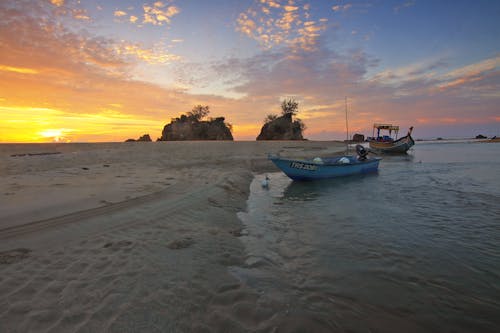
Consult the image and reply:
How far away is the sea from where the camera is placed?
3654 millimetres

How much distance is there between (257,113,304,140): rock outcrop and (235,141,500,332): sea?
84039 millimetres

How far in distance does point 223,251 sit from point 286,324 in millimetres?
2566

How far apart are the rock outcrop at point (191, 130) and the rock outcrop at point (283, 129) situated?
742 inches

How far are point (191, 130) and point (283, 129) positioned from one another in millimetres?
35959

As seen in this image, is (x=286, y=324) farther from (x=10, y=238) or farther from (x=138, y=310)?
A: (x=10, y=238)

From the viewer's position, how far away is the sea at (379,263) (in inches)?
144

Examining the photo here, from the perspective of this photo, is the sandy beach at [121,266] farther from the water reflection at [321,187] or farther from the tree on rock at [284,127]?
the tree on rock at [284,127]

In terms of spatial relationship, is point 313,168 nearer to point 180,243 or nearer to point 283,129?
point 180,243

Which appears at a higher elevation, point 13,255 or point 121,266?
point 13,255

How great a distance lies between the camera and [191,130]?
88.1 metres

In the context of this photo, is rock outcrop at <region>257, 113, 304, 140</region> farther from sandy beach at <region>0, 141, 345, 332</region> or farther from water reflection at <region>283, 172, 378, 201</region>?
sandy beach at <region>0, 141, 345, 332</region>

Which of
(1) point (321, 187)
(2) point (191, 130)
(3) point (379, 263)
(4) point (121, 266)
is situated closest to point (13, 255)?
(4) point (121, 266)

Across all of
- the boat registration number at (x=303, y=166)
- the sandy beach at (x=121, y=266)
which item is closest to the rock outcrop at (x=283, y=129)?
the boat registration number at (x=303, y=166)

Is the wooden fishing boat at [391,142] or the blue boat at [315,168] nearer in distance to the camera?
the blue boat at [315,168]
